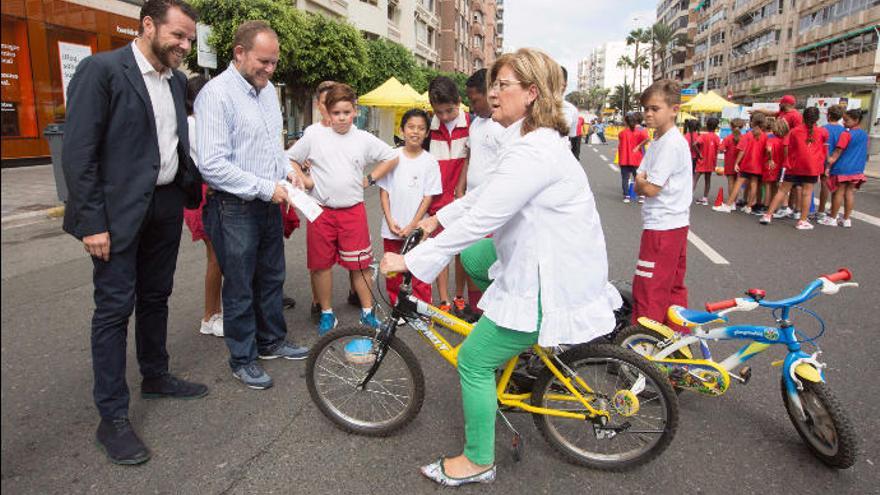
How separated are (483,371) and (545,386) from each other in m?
0.40

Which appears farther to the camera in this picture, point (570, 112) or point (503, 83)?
point (570, 112)

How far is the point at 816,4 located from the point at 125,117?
2443 inches

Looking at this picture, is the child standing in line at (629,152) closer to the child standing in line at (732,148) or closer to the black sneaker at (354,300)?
the child standing in line at (732,148)

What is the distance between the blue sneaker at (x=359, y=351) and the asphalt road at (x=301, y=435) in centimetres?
43

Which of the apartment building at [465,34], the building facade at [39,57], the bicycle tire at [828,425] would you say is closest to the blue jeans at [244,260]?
the bicycle tire at [828,425]

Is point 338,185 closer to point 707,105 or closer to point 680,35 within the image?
point 707,105

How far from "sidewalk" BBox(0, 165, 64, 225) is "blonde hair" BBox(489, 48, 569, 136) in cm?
700

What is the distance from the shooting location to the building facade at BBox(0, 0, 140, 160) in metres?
14.0

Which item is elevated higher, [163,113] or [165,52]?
[165,52]

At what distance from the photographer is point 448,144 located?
4.84 m

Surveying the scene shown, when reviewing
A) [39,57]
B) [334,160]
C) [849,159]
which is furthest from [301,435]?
[39,57]

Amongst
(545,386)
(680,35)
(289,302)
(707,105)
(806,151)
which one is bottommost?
(289,302)

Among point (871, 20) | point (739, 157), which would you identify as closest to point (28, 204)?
point (739, 157)

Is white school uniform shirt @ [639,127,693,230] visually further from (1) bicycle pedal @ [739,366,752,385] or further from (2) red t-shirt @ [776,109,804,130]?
(2) red t-shirt @ [776,109,804,130]
